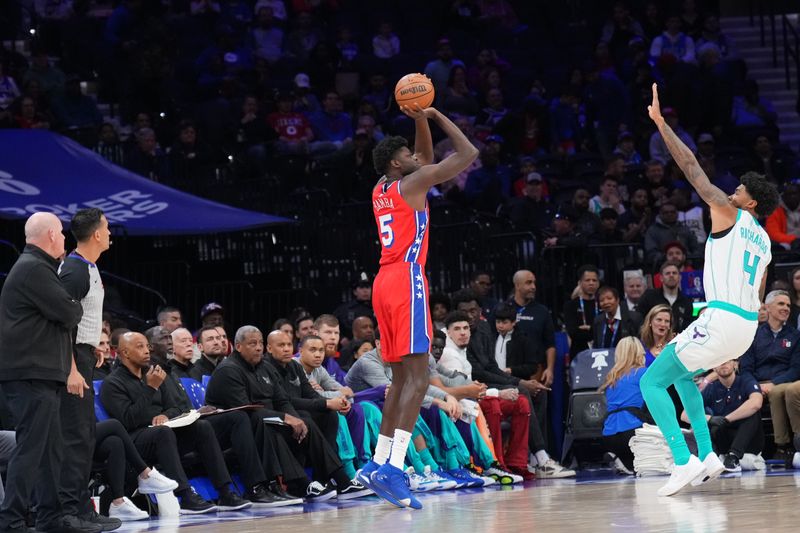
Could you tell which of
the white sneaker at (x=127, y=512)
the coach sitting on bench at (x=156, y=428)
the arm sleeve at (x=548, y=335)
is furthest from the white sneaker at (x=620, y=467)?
the white sneaker at (x=127, y=512)

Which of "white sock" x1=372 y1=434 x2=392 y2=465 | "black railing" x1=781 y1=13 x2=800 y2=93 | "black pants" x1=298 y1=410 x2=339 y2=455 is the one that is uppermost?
"black railing" x1=781 y1=13 x2=800 y2=93

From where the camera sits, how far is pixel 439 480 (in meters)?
10.9

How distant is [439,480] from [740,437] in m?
2.85

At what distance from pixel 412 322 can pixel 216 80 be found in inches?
415

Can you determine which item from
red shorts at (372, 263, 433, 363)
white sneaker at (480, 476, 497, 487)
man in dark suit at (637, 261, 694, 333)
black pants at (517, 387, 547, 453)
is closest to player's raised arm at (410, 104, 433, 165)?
red shorts at (372, 263, 433, 363)

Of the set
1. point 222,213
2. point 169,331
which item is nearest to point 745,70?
point 222,213

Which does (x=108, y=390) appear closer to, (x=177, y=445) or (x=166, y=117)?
(x=177, y=445)

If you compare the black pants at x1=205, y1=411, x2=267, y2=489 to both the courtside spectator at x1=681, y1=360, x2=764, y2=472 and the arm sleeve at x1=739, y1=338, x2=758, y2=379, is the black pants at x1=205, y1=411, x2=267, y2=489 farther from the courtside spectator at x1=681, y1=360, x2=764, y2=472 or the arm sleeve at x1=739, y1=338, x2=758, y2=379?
the arm sleeve at x1=739, y1=338, x2=758, y2=379

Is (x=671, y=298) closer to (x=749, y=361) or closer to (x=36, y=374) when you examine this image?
(x=749, y=361)

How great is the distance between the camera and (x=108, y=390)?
382 inches

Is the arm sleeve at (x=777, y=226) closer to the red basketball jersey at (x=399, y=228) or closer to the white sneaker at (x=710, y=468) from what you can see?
the white sneaker at (x=710, y=468)

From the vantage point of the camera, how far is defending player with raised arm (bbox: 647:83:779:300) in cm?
880

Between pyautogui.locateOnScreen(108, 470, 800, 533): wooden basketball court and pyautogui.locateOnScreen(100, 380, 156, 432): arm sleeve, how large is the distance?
2.91ft

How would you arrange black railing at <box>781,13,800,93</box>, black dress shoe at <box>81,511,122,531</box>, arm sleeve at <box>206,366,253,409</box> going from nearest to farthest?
black dress shoe at <box>81,511,122,531</box>, arm sleeve at <box>206,366,253,409</box>, black railing at <box>781,13,800,93</box>
